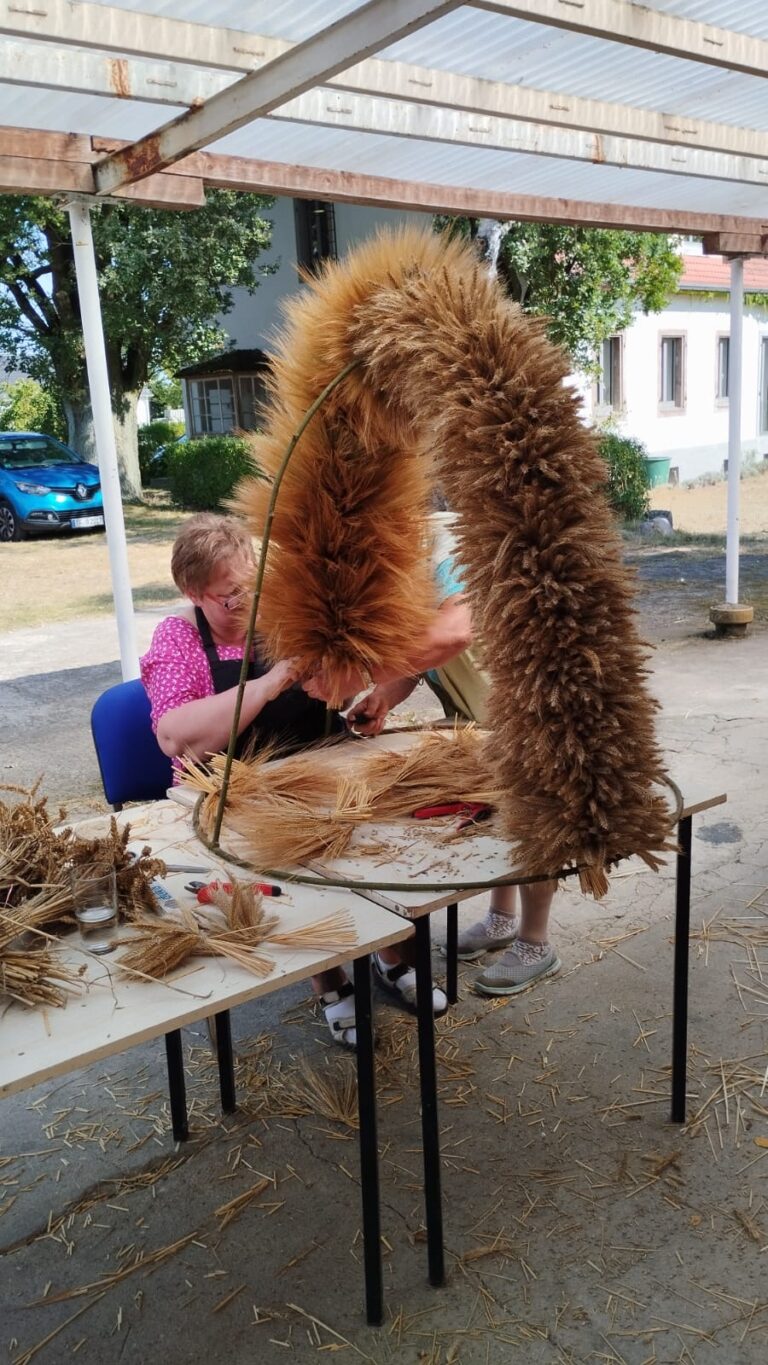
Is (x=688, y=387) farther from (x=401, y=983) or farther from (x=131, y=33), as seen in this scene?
(x=401, y=983)

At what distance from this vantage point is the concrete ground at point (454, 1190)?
6.38ft

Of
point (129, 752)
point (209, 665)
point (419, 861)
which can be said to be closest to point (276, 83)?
point (209, 665)

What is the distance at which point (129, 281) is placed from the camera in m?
14.7

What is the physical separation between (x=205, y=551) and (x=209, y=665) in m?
0.29

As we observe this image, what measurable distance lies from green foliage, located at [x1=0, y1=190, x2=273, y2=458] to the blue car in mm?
1898

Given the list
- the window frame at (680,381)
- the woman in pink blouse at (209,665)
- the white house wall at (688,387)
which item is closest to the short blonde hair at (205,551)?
the woman in pink blouse at (209,665)

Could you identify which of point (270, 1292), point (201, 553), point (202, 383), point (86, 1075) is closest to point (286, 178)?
point (201, 553)

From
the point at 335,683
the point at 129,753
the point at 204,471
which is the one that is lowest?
the point at 129,753

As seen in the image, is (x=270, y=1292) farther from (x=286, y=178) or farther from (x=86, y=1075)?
(x=286, y=178)

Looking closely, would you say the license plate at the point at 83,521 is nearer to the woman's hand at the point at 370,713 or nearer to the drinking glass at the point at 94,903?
the woman's hand at the point at 370,713

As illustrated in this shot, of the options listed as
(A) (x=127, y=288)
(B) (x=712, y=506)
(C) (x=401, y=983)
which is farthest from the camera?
(B) (x=712, y=506)

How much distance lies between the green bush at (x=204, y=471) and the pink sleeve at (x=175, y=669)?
14.4m

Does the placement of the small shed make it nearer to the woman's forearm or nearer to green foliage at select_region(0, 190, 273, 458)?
green foliage at select_region(0, 190, 273, 458)

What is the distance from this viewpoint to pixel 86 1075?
2840 millimetres
